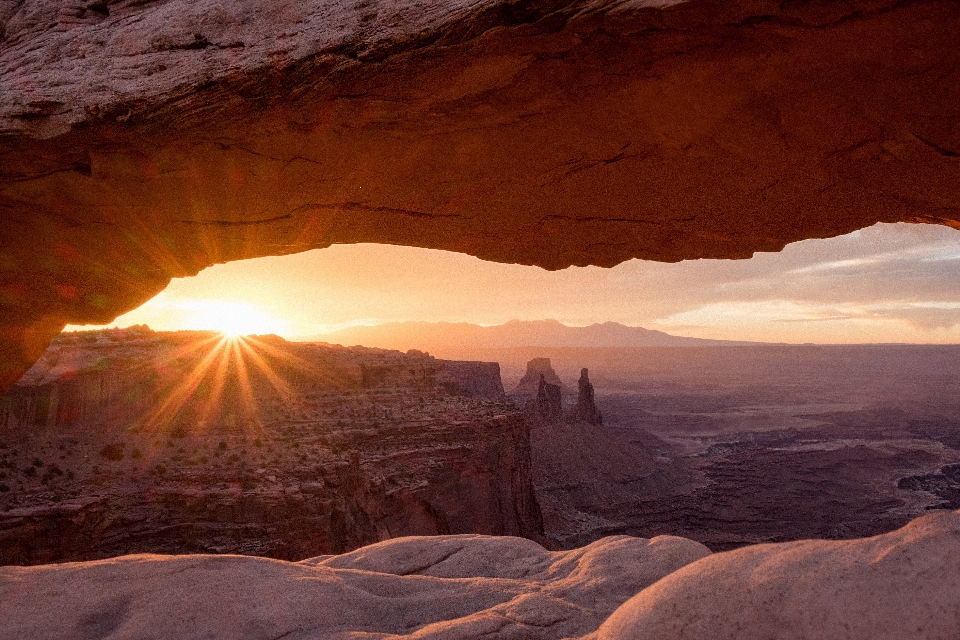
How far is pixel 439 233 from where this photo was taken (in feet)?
24.5

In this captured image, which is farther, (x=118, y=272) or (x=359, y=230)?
(x=118, y=272)

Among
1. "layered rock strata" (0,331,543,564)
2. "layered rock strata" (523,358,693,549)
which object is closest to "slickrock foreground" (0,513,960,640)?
"layered rock strata" (0,331,543,564)

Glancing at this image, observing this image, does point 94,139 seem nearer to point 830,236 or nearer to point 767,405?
point 830,236

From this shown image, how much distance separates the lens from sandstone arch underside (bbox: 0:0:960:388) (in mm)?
4004

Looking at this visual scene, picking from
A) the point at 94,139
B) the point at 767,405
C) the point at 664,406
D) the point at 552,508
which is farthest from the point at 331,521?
the point at 767,405

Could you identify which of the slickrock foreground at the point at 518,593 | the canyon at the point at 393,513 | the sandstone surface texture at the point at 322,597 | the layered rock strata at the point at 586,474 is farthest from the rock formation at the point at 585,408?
the sandstone surface texture at the point at 322,597

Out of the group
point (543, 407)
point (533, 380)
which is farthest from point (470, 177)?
point (533, 380)

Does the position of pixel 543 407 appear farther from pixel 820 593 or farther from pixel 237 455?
pixel 820 593

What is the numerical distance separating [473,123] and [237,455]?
60.1ft

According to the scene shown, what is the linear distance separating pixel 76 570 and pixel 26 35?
5.64m

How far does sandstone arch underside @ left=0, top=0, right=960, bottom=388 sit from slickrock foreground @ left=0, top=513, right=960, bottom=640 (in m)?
3.17

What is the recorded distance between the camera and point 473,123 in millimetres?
5105

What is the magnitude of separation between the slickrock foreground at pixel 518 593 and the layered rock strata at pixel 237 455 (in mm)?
11650

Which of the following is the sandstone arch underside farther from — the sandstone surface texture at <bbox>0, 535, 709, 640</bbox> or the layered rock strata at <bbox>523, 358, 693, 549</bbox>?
the layered rock strata at <bbox>523, 358, 693, 549</bbox>
